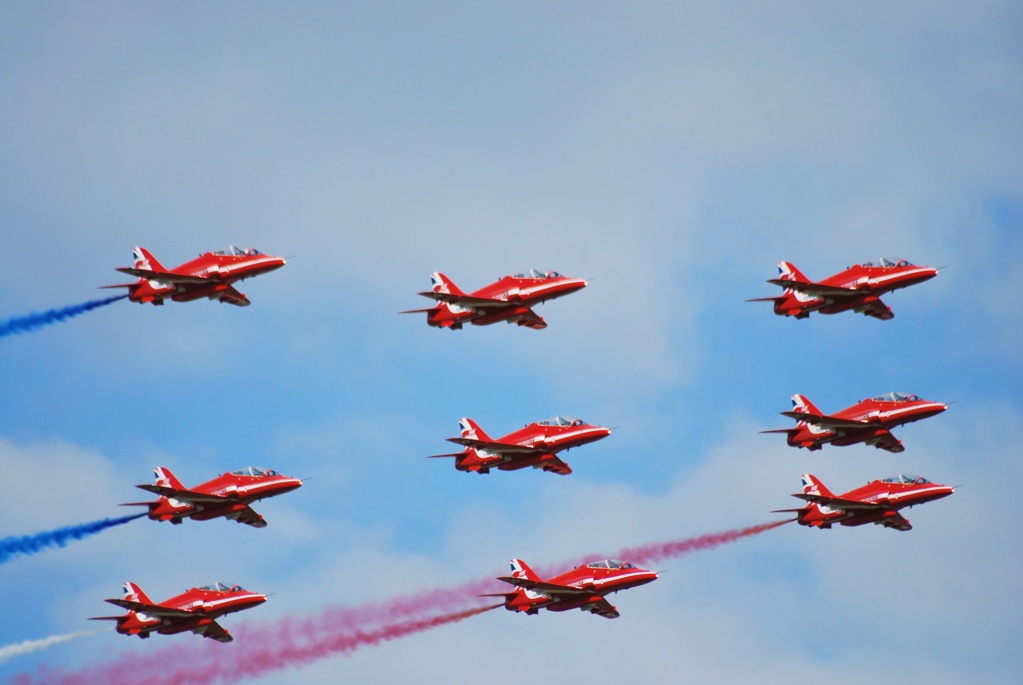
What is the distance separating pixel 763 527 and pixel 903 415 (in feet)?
42.4

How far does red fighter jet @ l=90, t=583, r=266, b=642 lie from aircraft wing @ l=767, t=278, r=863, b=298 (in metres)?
40.7

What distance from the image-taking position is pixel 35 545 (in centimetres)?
13425

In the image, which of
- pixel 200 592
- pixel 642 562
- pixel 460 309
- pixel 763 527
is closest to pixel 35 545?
pixel 200 592

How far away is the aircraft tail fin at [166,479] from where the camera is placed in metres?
131

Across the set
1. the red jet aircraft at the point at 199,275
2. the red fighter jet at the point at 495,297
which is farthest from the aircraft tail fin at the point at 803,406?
the red jet aircraft at the point at 199,275

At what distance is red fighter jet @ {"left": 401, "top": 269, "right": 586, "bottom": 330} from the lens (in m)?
133

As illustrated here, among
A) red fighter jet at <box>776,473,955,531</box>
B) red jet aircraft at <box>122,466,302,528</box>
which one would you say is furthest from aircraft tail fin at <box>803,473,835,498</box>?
red jet aircraft at <box>122,466,302,528</box>

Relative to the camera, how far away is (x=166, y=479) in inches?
5177

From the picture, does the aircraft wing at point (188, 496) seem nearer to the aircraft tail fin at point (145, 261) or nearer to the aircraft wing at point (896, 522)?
the aircraft tail fin at point (145, 261)

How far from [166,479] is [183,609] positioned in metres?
8.49

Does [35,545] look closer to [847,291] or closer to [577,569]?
[577,569]

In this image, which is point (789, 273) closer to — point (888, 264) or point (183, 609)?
point (888, 264)

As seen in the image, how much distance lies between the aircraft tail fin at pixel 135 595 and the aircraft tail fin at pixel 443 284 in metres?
27.6

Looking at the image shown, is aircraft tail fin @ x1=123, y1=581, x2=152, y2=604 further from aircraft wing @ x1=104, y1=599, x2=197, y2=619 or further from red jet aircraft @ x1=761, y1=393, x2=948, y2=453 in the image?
red jet aircraft @ x1=761, y1=393, x2=948, y2=453
